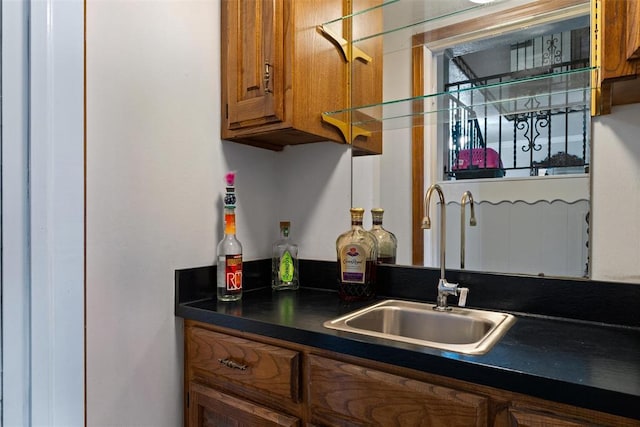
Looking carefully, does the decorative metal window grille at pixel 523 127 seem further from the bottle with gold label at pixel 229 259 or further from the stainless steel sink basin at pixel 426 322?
the bottle with gold label at pixel 229 259

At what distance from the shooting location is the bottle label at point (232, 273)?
1.32 meters

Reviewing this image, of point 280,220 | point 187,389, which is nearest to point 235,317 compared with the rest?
point 187,389

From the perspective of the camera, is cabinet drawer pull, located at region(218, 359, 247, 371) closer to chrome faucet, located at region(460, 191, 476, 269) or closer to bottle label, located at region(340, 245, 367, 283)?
bottle label, located at region(340, 245, 367, 283)

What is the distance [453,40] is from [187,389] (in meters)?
1.53

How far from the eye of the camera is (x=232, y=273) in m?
1.32

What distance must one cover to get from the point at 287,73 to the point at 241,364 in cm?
92

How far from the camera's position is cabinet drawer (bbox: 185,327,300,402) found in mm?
1005

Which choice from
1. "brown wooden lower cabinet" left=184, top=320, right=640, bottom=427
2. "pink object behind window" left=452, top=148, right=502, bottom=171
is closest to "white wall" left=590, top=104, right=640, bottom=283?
"pink object behind window" left=452, top=148, right=502, bottom=171

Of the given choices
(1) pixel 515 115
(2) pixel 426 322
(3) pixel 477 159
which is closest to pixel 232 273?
(2) pixel 426 322

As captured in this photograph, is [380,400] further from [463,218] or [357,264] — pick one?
[463,218]

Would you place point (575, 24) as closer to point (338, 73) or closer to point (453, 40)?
point (453, 40)

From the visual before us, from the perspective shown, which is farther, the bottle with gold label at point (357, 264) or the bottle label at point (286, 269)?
the bottle label at point (286, 269)

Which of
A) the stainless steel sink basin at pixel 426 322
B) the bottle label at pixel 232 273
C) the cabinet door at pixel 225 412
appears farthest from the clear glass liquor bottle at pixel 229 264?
the stainless steel sink basin at pixel 426 322

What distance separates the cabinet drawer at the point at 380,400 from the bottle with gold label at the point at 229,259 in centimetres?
46
